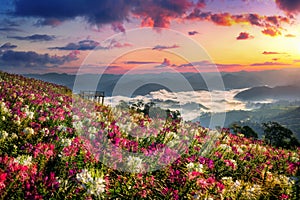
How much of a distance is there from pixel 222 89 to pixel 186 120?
21.7 feet

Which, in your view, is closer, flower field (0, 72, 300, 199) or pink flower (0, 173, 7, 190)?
pink flower (0, 173, 7, 190)

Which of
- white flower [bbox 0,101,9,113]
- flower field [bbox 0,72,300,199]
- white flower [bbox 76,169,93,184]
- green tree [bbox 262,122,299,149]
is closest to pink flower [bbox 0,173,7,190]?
flower field [bbox 0,72,300,199]

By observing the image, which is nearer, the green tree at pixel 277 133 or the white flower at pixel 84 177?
the white flower at pixel 84 177

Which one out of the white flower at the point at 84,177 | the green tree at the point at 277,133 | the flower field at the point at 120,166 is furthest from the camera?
the green tree at the point at 277,133

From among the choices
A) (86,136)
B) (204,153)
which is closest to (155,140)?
(204,153)

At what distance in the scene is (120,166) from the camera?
6770 millimetres

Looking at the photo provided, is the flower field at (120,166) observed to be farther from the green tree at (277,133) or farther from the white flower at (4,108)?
the green tree at (277,133)

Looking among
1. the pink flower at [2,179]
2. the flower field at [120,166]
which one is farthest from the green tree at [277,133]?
the pink flower at [2,179]

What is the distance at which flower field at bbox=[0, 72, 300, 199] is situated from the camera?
5043 millimetres

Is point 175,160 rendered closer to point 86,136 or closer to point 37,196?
point 86,136

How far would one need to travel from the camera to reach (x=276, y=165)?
10141 mm

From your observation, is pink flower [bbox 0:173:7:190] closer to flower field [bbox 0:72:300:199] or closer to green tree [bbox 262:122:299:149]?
flower field [bbox 0:72:300:199]

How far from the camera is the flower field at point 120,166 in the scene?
504cm

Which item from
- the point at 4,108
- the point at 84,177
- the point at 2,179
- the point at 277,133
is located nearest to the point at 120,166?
the point at 84,177
